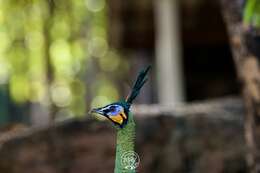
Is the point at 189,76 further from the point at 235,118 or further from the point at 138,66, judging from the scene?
the point at 235,118

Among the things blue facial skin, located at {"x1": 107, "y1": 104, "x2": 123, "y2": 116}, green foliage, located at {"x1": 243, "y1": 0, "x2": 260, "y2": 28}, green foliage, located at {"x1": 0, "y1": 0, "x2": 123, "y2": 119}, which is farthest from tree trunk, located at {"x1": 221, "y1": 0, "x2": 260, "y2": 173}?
green foliage, located at {"x1": 0, "y1": 0, "x2": 123, "y2": 119}

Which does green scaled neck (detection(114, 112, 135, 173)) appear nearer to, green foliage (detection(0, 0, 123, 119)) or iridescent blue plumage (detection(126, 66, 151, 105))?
iridescent blue plumage (detection(126, 66, 151, 105))

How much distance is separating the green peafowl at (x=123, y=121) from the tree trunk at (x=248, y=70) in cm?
201

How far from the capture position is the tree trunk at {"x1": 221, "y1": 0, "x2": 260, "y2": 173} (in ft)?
15.0

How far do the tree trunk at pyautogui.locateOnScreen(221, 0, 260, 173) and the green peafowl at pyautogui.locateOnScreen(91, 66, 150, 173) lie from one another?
2.01m

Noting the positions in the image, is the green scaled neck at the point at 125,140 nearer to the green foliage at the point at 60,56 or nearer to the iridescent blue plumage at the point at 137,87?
the iridescent blue plumage at the point at 137,87

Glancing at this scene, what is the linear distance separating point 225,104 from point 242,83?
2223 millimetres

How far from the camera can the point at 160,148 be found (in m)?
6.08

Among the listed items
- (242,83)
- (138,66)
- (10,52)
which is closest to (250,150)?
(242,83)

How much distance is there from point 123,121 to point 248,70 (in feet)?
6.95

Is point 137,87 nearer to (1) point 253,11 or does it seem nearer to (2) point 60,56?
(1) point 253,11

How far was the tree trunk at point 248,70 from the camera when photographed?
457cm

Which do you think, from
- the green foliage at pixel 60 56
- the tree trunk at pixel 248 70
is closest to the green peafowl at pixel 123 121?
the tree trunk at pixel 248 70

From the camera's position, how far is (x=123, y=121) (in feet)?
8.54
